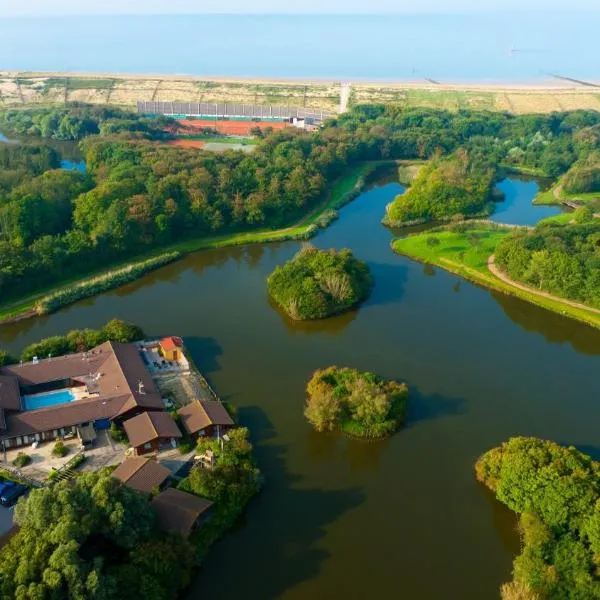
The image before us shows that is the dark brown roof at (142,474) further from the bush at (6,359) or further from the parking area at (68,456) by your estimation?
the bush at (6,359)

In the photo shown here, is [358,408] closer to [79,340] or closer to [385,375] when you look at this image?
[385,375]

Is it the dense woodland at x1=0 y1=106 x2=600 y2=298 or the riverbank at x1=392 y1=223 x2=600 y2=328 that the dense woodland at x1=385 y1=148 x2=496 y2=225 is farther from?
the dense woodland at x1=0 y1=106 x2=600 y2=298

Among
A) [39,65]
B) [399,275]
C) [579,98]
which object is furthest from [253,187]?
[39,65]

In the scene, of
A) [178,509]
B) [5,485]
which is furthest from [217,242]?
[178,509]

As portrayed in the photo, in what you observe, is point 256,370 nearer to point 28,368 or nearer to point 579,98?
point 28,368

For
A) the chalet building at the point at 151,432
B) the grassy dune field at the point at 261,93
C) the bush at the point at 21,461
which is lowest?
the bush at the point at 21,461

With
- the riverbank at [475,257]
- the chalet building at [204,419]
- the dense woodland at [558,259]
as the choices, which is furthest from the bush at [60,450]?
the dense woodland at [558,259]
